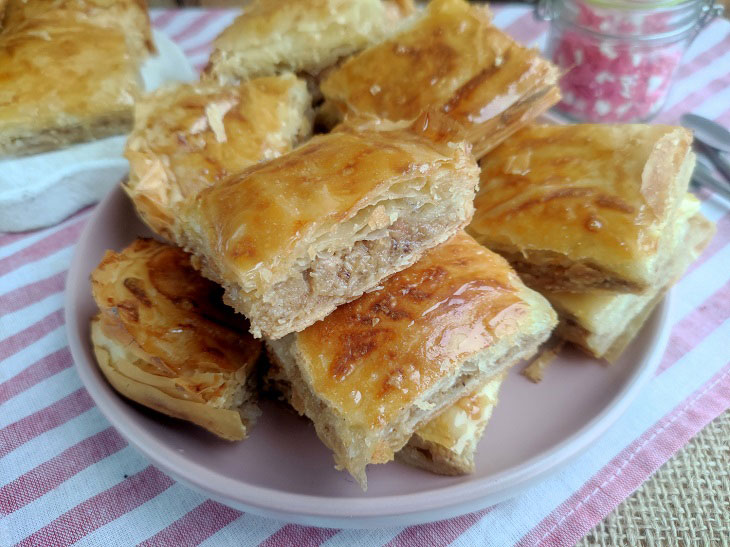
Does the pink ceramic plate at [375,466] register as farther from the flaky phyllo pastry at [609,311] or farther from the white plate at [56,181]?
the white plate at [56,181]

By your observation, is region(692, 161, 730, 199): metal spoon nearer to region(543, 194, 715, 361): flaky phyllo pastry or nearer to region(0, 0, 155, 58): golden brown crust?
region(543, 194, 715, 361): flaky phyllo pastry

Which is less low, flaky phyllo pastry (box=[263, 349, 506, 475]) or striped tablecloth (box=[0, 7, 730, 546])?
flaky phyllo pastry (box=[263, 349, 506, 475])

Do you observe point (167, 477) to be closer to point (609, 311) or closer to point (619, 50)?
point (609, 311)

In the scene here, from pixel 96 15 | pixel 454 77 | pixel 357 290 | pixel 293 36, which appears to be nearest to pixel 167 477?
pixel 357 290

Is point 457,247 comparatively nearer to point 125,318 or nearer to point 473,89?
point 473,89

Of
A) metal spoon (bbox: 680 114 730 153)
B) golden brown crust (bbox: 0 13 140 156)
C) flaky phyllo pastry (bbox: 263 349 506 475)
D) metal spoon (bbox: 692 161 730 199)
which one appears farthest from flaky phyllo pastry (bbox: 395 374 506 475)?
golden brown crust (bbox: 0 13 140 156)

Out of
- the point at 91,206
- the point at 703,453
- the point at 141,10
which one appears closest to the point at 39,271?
the point at 91,206

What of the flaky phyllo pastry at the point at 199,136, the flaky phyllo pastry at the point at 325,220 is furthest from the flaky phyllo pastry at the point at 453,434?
the flaky phyllo pastry at the point at 199,136
